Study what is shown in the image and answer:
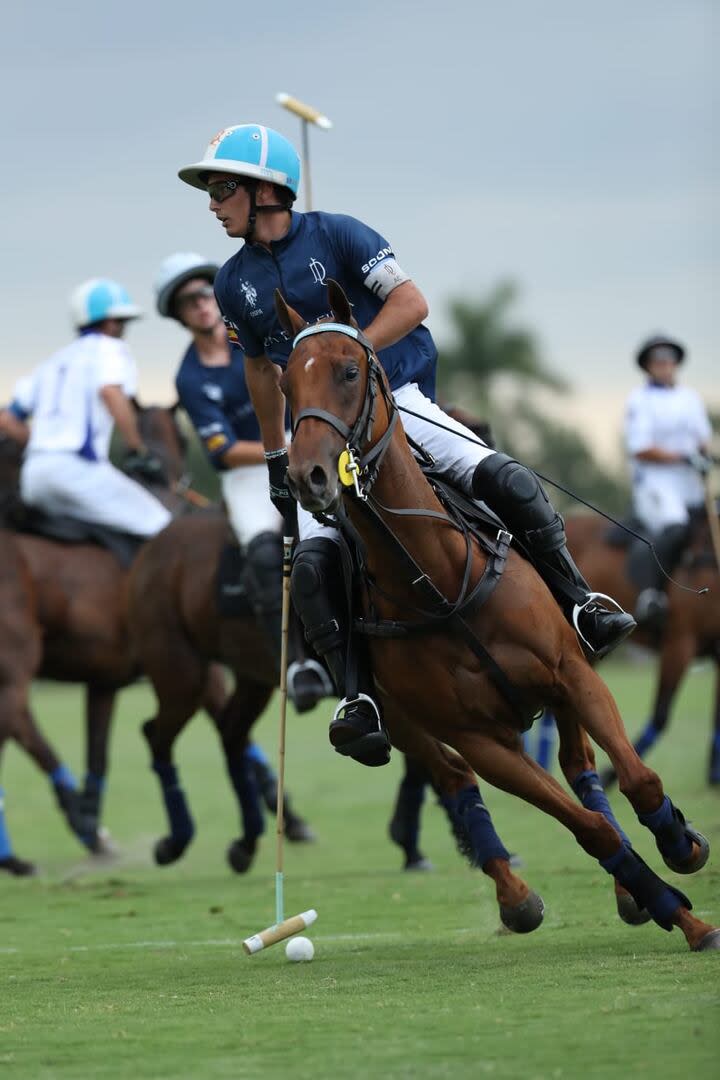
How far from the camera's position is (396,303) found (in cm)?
644

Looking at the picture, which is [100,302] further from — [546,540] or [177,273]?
[546,540]

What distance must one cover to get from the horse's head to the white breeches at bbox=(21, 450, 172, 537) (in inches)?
266

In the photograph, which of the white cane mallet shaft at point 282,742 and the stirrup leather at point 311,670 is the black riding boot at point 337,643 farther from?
the stirrup leather at point 311,670

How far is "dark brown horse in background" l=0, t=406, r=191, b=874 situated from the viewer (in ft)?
38.7

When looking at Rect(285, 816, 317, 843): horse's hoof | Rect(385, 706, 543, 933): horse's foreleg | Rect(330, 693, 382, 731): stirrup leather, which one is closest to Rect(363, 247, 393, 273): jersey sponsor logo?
Rect(330, 693, 382, 731): stirrup leather

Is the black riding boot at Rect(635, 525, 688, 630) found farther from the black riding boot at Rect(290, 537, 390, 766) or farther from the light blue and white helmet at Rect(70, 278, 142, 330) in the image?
the black riding boot at Rect(290, 537, 390, 766)

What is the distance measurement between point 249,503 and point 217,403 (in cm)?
65

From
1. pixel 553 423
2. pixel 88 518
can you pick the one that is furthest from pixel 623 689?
pixel 553 423

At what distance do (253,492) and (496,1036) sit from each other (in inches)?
232

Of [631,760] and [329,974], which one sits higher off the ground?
[631,760]

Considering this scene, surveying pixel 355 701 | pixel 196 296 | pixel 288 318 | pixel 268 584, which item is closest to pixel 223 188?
pixel 288 318

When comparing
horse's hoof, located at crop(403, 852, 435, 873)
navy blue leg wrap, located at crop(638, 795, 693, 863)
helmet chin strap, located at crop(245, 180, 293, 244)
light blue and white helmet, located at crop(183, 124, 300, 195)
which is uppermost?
light blue and white helmet, located at crop(183, 124, 300, 195)

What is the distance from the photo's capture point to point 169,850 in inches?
432

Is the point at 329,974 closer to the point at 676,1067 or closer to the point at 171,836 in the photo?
the point at 676,1067
